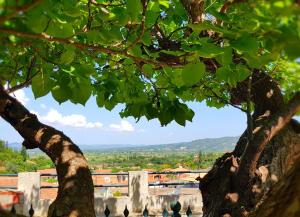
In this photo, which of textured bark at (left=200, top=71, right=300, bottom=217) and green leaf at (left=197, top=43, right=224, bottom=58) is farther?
textured bark at (left=200, top=71, right=300, bottom=217)

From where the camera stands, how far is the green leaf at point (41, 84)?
9.08ft

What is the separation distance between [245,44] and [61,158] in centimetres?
218

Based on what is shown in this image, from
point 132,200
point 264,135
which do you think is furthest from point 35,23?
point 132,200

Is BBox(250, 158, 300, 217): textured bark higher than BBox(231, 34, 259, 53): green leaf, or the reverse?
BBox(231, 34, 259, 53): green leaf

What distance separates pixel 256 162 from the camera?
451cm

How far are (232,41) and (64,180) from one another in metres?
1.98

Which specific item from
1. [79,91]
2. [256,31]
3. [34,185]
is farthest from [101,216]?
[256,31]

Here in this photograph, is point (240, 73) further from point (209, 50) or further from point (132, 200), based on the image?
point (132, 200)

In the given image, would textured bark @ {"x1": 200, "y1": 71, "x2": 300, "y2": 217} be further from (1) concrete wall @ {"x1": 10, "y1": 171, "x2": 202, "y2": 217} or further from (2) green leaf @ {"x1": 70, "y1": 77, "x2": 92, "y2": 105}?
(1) concrete wall @ {"x1": 10, "y1": 171, "x2": 202, "y2": 217}

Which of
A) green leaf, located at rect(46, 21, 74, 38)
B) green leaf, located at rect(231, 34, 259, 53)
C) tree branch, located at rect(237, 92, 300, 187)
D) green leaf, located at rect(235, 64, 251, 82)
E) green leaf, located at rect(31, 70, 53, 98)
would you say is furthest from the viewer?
tree branch, located at rect(237, 92, 300, 187)

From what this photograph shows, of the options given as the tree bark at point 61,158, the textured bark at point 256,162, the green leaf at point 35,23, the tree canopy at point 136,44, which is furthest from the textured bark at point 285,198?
the textured bark at point 256,162

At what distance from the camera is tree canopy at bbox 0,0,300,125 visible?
5.21 ft

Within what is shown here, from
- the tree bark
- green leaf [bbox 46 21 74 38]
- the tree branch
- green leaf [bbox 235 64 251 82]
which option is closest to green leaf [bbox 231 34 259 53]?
green leaf [bbox 46 21 74 38]

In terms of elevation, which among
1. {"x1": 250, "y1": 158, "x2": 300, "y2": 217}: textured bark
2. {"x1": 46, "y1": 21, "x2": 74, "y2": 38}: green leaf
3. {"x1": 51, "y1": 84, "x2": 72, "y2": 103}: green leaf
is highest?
{"x1": 46, "y1": 21, "x2": 74, "y2": 38}: green leaf
